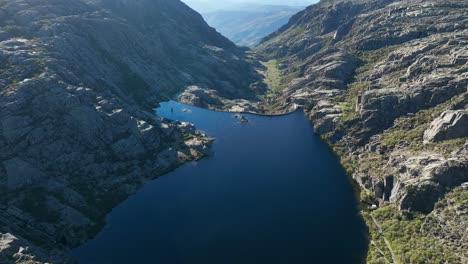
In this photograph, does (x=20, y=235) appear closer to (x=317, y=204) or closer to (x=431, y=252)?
(x=317, y=204)

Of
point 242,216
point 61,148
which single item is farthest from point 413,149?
point 61,148

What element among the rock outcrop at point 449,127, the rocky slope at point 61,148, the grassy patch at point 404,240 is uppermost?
the rock outcrop at point 449,127

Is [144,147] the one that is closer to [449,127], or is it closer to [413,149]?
[413,149]

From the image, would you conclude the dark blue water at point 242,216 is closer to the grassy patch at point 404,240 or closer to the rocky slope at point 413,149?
the grassy patch at point 404,240

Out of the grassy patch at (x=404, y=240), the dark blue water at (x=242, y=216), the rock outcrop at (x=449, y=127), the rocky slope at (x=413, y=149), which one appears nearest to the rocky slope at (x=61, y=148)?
the dark blue water at (x=242, y=216)

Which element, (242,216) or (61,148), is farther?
A: (61,148)

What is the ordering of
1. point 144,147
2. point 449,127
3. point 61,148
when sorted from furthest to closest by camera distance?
point 144,147, point 61,148, point 449,127

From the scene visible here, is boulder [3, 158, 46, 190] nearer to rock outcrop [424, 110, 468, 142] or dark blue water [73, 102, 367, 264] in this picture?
dark blue water [73, 102, 367, 264]

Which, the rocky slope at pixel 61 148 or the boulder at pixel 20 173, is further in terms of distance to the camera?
the boulder at pixel 20 173

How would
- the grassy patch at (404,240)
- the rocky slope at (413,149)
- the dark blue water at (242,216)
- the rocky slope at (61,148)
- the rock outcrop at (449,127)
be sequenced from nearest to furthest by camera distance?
the grassy patch at (404,240)
the dark blue water at (242,216)
the rocky slope at (413,149)
the rocky slope at (61,148)
the rock outcrop at (449,127)
